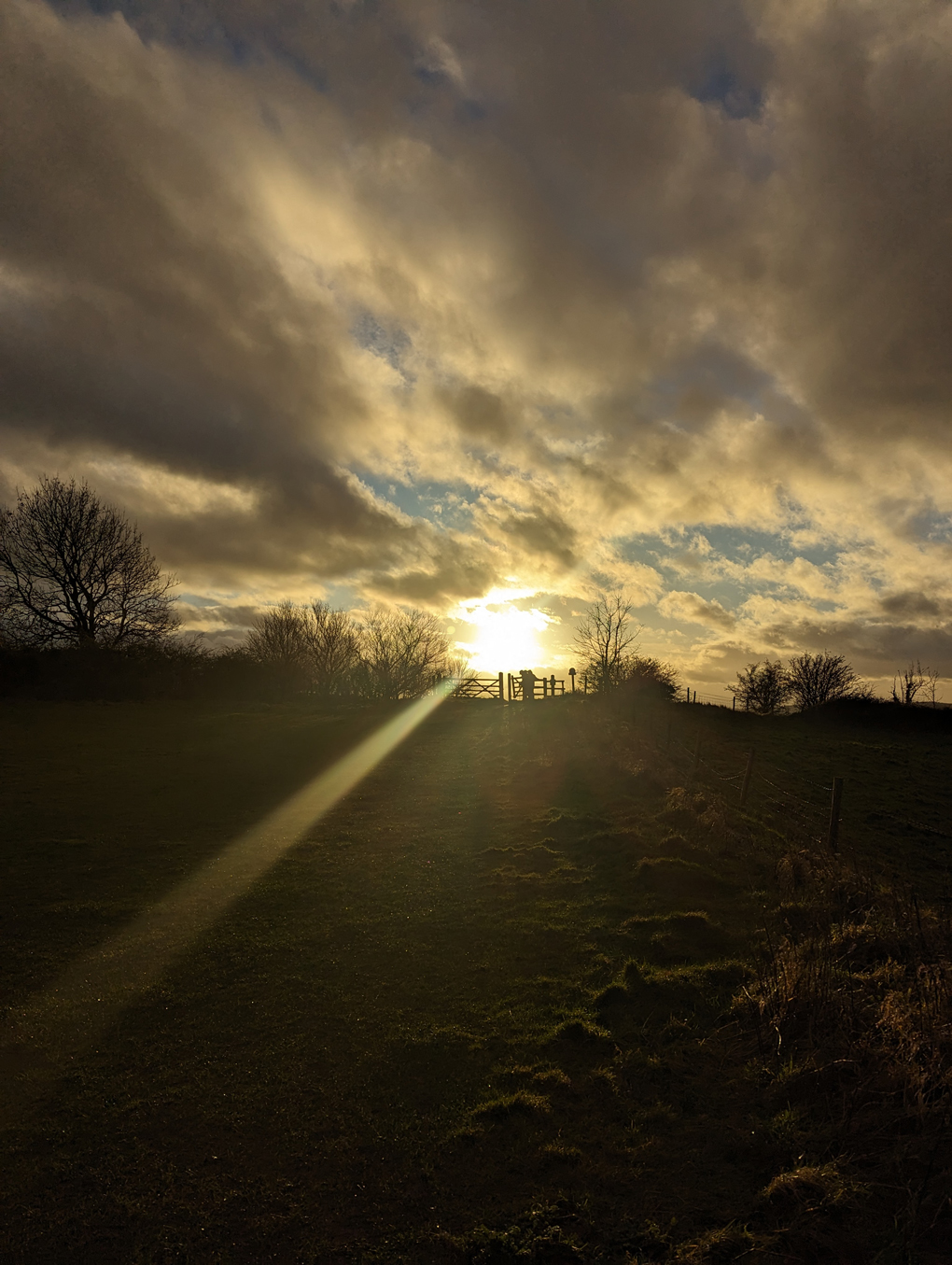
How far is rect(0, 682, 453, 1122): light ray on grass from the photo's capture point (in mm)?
5664

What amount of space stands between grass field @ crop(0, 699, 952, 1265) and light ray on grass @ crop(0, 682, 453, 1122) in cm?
19

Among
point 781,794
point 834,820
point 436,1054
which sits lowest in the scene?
point 436,1054

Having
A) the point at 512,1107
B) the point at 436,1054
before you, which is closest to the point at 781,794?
the point at 436,1054

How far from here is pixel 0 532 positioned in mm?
34375

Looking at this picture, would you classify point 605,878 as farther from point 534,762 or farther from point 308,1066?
point 534,762

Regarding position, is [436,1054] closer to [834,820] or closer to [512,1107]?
[512,1107]

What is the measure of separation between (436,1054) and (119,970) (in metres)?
4.26

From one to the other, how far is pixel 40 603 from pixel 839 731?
175 feet

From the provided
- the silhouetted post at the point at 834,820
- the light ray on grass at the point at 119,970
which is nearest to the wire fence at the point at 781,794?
the silhouetted post at the point at 834,820

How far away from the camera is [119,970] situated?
742 cm

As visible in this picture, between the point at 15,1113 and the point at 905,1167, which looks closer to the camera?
the point at 905,1167

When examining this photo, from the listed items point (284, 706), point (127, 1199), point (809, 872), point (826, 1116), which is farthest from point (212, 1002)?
point (284, 706)

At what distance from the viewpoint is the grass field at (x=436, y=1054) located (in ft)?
13.3

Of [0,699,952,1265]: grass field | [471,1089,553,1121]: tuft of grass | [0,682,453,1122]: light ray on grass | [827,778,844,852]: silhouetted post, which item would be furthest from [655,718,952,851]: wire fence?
[0,682,453,1122]: light ray on grass
